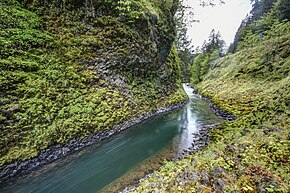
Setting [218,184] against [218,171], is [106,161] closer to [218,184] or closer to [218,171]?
[218,171]

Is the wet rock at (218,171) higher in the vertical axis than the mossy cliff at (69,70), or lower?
lower

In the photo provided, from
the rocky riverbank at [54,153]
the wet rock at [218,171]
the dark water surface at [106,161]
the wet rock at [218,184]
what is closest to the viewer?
the wet rock at [218,184]

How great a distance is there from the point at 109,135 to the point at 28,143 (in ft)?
14.9

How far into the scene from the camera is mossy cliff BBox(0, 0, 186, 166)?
7.99 m

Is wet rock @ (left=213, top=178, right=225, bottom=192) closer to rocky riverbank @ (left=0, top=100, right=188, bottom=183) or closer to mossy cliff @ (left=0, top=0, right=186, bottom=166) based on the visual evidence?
rocky riverbank @ (left=0, top=100, right=188, bottom=183)

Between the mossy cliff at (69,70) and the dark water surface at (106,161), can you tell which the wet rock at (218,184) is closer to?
the dark water surface at (106,161)

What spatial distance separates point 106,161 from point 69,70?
6.10 m

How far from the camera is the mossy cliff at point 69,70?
799cm

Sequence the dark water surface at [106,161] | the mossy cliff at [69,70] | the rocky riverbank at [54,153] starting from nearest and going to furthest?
the dark water surface at [106,161]
the rocky riverbank at [54,153]
the mossy cliff at [69,70]

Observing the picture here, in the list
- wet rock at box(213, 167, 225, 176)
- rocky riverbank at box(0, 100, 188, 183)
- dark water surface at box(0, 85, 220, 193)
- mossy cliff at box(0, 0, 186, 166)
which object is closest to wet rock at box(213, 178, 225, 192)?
wet rock at box(213, 167, 225, 176)

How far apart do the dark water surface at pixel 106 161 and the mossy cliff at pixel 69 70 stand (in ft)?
3.47

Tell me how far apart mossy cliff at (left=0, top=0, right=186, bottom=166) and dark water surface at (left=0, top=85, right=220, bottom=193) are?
1.06 metres

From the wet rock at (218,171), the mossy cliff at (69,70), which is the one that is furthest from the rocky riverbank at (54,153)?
the wet rock at (218,171)

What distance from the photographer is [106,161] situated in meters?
8.74
